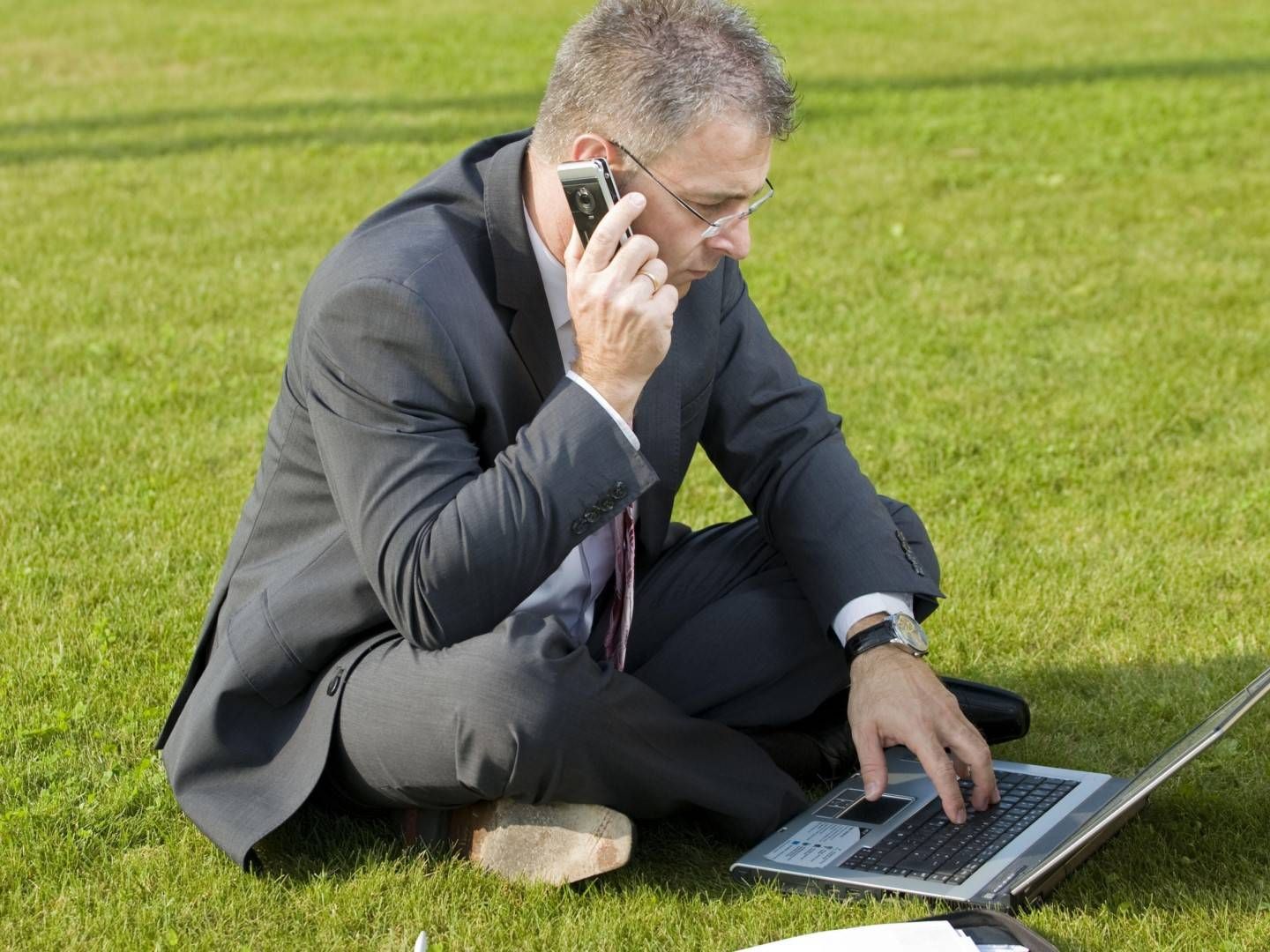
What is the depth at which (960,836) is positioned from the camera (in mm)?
3285

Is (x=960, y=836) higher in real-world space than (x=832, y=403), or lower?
higher

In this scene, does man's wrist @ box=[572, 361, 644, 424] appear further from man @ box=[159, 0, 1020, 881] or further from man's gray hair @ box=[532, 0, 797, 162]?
man's gray hair @ box=[532, 0, 797, 162]

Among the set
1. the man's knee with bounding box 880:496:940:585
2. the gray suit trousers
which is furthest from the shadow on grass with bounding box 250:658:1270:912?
the man's knee with bounding box 880:496:940:585

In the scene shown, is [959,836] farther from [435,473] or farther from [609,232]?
[609,232]

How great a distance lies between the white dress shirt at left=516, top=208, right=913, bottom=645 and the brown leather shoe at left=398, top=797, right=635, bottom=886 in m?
0.36

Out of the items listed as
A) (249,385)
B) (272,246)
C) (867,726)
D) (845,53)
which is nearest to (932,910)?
(867,726)

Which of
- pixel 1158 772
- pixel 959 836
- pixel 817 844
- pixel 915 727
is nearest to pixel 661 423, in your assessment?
pixel 915 727

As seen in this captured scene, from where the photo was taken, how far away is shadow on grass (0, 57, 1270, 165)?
38.6 feet

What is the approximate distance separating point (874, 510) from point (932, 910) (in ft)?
3.15

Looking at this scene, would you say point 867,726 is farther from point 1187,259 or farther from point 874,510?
point 1187,259

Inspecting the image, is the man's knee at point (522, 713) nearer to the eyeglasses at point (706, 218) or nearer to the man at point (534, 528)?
the man at point (534, 528)

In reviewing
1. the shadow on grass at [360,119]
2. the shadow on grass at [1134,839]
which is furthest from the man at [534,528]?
the shadow on grass at [360,119]

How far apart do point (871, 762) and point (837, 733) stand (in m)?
0.49

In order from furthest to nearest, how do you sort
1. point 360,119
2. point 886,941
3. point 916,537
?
point 360,119 < point 916,537 < point 886,941
